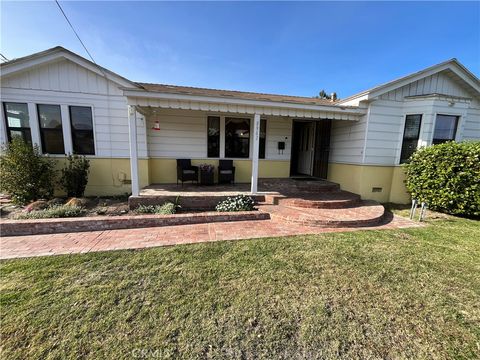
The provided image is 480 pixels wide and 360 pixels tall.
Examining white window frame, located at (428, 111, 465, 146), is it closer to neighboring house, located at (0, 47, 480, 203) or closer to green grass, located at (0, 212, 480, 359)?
neighboring house, located at (0, 47, 480, 203)

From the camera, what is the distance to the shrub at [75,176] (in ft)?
19.6

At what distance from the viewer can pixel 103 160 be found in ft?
21.5

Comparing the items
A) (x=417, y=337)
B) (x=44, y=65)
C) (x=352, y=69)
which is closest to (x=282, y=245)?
(x=417, y=337)

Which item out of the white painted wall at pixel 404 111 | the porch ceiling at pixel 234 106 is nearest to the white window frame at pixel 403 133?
the white painted wall at pixel 404 111

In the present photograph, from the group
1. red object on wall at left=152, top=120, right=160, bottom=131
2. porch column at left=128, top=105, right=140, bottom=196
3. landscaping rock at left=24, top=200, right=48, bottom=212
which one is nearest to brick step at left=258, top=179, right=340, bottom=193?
porch column at left=128, top=105, right=140, bottom=196

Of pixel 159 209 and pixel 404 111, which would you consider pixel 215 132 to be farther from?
Answer: pixel 404 111

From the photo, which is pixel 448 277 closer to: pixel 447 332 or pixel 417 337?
pixel 447 332

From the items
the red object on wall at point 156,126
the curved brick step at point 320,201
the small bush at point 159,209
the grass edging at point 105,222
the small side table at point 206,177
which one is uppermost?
the red object on wall at point 156,126

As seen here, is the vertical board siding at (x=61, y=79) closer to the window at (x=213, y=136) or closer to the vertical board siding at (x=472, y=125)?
the window at (x=213, y=136)

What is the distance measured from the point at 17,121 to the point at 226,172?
6.49 meters

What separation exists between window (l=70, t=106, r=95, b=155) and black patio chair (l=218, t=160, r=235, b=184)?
418cm

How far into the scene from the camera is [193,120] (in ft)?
24.1

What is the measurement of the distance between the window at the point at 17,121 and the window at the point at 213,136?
17.8ft

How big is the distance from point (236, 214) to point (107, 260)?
2.78 m
